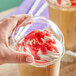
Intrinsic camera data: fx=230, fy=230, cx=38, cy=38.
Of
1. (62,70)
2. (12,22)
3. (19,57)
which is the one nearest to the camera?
(19,57)

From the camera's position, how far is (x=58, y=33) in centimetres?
75

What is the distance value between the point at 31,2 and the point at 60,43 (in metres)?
0.51

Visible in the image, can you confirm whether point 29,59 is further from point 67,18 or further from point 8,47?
point 67,18

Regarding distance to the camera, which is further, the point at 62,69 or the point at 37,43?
the point at 62,69

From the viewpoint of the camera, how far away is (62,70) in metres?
0.87

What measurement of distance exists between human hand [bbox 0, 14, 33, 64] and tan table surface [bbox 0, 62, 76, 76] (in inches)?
8.2

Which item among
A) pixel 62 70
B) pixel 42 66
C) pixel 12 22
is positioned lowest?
pixel 62 70

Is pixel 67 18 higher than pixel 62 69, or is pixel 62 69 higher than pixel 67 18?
pixel 67 18

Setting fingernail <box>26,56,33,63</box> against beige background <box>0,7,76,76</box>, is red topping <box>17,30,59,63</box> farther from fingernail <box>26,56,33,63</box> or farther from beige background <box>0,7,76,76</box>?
beige background <box>0,7,76,76</box>

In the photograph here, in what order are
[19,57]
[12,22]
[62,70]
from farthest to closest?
1. [62,70]
2. [12,22]
3. [19,57]

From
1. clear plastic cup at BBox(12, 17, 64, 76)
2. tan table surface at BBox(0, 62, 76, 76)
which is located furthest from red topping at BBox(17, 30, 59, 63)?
tan table surface at BBox(0, 62, 76, 76)

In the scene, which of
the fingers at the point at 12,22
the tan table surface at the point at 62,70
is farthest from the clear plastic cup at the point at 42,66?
the tan table surface at the point at 62,70

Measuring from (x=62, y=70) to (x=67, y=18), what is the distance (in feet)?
0.66

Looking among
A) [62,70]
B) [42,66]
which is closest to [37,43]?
[42,66]
